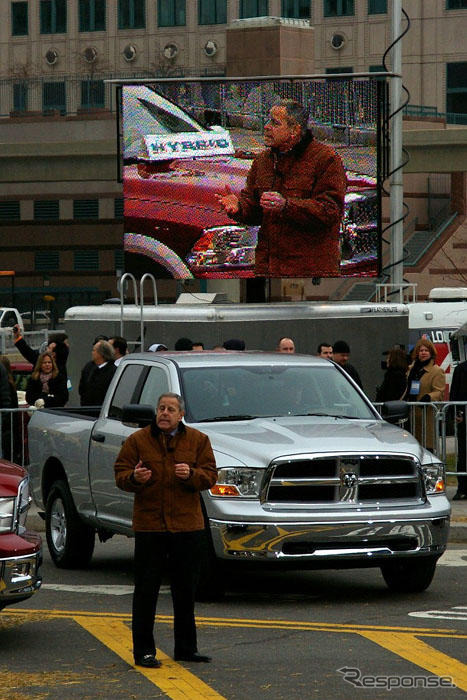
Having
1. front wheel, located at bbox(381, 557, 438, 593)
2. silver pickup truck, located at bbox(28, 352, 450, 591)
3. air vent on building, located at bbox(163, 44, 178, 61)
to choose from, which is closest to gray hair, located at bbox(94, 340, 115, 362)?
silver pickup truck, located at bbox(28, 352, 450, 591)

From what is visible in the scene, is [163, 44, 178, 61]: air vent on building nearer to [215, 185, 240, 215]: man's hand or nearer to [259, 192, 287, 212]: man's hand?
[215, 185, 240, 215]: man's hand

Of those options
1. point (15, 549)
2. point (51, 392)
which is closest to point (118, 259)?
point (51, 392)

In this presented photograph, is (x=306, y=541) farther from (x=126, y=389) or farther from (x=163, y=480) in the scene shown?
(x=126, y=389)

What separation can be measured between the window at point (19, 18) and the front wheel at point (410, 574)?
2983 inches

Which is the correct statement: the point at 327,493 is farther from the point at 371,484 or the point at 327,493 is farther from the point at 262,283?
the point at 262,283

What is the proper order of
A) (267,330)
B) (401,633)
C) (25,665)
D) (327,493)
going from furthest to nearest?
(267,330) → (327,493) → (401,633) → (25,665)

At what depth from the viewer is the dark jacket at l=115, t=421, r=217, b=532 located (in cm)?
889

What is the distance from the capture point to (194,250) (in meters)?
29.5

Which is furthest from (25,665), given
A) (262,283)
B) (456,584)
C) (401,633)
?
(262,283)

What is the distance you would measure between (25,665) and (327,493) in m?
2.90

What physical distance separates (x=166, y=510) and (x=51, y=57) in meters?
76.4

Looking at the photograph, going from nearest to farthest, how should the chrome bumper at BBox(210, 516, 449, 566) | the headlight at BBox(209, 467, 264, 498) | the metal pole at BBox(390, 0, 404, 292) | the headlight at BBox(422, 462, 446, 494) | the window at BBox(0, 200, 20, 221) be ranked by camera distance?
the chrome bumper at BBox(210, 516, 449, 566) < the headlight at BBox(209, 467, 264, 498) < the headlight at BBox(422, 462, 446, 494) < the metal pole at BBox(390, 0, 404, 292) < the window at BBox(0, 200, 20, 221)

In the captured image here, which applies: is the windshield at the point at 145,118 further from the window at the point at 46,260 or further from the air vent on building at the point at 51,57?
the air vent on building at the point at 51,57

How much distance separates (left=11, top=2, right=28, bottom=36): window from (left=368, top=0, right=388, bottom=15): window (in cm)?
1925
